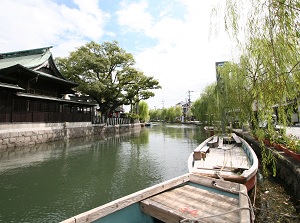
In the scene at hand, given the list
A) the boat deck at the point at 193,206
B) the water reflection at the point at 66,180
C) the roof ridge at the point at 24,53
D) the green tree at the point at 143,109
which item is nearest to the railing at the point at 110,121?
the roof ridge at the point at 24,53

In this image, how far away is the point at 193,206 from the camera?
10.6 ft

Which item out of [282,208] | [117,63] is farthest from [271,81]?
[117,63]

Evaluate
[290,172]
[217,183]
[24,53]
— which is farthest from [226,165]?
[24,53]

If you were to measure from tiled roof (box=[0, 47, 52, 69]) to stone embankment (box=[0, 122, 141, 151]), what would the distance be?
20.5 feet

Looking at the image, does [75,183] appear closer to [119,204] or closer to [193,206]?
[119,204]

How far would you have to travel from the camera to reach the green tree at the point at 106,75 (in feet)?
80.8

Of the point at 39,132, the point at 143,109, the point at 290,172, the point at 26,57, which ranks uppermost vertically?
the point at 26,57

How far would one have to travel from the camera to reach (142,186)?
23.4 feet

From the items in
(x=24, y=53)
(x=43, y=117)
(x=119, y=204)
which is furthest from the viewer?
(x=24, y=53)

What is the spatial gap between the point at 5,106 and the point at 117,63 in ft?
50.2

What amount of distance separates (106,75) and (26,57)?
9.76 metres

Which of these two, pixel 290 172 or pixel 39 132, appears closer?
pixel 290 172

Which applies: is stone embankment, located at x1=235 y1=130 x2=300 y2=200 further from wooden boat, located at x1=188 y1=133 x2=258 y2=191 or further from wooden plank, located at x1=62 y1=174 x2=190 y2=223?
wooden plank, located at x1=62 y1=174 x2=190 y2=223

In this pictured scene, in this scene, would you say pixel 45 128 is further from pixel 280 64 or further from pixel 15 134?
pixel 280 64
